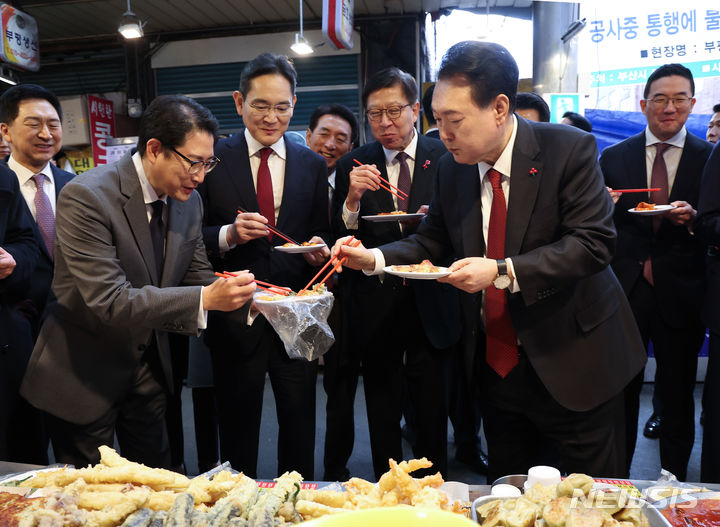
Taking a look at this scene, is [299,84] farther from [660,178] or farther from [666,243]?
[666,243]

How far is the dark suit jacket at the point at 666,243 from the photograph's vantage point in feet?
9.00

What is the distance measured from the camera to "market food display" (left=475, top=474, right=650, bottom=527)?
985 millimetres

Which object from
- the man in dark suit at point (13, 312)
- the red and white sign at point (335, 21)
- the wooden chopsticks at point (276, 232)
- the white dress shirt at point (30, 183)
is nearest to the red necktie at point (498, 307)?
the wooden chopsticks at point (276, 232)

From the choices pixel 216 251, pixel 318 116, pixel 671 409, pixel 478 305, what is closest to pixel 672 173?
pixel 671 409

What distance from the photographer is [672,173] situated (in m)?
2.96

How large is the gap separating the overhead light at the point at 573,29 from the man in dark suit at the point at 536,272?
4103 mm

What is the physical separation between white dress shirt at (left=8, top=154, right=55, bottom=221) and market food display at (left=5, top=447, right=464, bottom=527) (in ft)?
6.64

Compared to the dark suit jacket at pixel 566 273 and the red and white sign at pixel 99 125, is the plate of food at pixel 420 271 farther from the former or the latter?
the red and white sign at pixel 99 125

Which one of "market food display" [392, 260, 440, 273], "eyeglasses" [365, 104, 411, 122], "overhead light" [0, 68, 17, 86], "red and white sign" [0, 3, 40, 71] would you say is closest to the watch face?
"market food display" [392, 260, 440, 273]

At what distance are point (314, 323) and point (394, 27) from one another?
604 centimetres

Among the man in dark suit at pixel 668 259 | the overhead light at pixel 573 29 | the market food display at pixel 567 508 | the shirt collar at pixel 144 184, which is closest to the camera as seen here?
the market food display at pixel 567 508

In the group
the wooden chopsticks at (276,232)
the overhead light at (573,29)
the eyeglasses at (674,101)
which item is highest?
the overhead light at (573,29)

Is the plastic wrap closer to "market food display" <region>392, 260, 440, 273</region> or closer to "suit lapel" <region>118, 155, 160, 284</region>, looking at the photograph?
"market food display" <region>392, 260, 440, 273</region>

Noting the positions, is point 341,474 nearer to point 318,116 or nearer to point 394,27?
point 318,116
